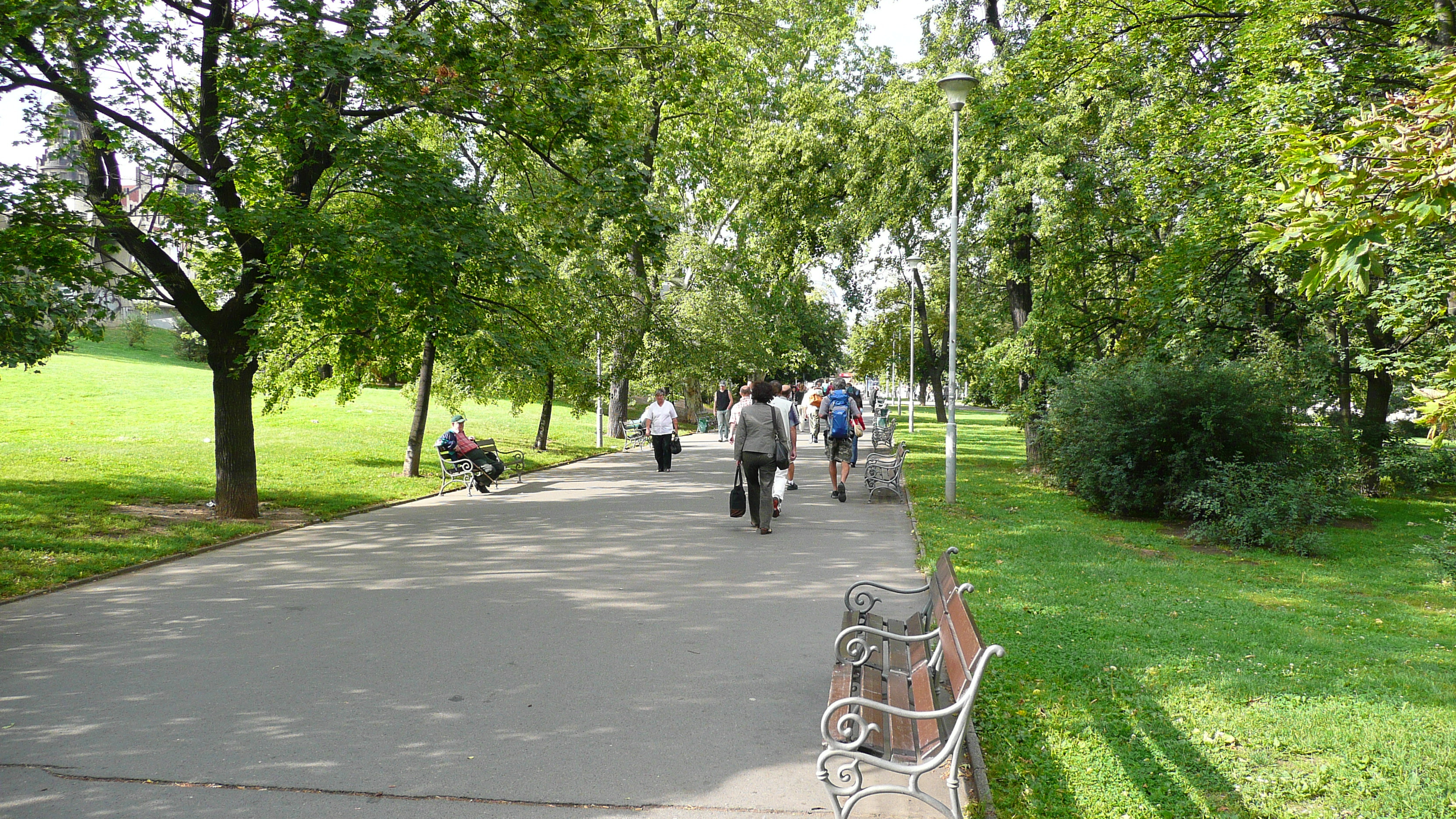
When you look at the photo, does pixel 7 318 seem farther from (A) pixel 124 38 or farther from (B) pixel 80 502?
(B) pixel 80 502

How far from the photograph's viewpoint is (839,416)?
549 inches

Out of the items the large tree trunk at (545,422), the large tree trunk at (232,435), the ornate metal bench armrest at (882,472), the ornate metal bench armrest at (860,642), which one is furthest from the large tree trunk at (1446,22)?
the large tree trunk at (545,422)

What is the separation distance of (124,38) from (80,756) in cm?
888

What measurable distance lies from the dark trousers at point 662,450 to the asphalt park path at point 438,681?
8.47 meters

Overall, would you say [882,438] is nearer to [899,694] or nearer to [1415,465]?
[1415,465]

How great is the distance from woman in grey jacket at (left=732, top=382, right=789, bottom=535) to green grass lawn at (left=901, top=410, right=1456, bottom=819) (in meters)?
2.01

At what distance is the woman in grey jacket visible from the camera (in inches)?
410

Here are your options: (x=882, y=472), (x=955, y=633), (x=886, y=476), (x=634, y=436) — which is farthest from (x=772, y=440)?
(x=634, y=436)

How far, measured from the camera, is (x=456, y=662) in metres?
5.61

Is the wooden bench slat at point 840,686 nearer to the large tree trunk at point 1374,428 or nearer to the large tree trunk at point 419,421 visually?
the large tree trunk at point 419,421

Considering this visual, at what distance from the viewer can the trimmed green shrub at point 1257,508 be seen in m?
10.1

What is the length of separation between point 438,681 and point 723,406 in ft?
75.3

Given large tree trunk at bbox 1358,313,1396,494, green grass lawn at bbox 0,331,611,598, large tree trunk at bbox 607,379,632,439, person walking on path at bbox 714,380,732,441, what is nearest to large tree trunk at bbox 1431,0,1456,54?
large tree trunk at bbox 1358,313,1396,494

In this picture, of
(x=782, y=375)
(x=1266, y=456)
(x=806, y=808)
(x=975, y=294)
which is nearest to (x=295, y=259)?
(x=806, y=808)
